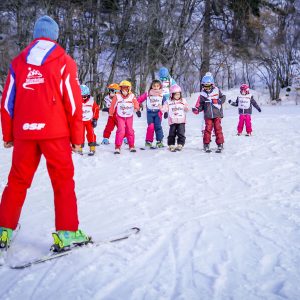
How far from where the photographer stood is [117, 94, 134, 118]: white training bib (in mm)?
8430

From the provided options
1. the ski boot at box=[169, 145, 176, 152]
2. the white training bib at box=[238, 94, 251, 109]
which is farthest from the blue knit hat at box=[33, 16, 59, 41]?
the white training bib at box=[238, 94, 251, 109]

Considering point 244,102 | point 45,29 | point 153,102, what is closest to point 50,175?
point 45,29

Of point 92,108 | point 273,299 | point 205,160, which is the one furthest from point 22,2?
point 273,299

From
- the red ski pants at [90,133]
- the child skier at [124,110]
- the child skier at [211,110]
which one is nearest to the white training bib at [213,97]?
the child skier at [211,110]

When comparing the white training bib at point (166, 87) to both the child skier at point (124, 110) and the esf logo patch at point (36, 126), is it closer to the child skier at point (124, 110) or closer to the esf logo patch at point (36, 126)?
the child skier at point (124, 110)

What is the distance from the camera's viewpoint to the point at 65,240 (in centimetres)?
317

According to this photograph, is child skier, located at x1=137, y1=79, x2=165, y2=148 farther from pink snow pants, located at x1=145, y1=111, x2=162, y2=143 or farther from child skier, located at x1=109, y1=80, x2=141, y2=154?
child skier, located at x1=109, y1=80, x2=141, y2=154

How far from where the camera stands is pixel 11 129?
3.26 meters

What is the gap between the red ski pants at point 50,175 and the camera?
3.13 metres

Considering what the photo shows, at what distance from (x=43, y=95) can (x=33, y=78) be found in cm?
17

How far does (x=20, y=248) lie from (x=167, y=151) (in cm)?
550

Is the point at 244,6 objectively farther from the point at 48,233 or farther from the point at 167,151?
the point at 48,233

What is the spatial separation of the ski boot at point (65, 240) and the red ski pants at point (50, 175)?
1.8 inches

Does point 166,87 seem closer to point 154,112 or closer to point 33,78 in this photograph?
point 154,112
